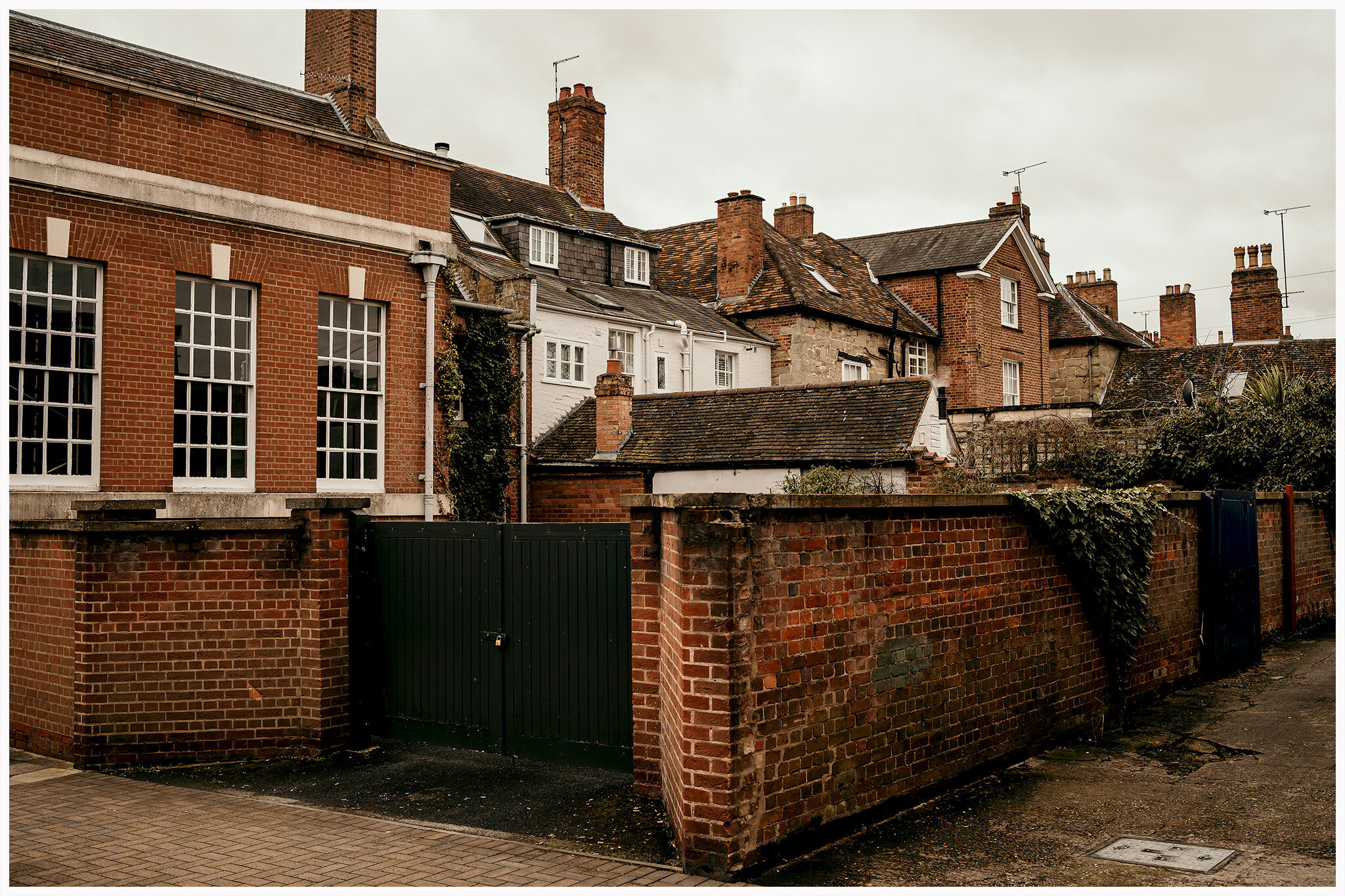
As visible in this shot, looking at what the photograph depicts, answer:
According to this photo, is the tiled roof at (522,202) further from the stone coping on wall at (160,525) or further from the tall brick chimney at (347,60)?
the stone coping on wall at (160,525)

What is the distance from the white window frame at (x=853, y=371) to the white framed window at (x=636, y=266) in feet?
19.9

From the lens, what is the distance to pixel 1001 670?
7.56 m

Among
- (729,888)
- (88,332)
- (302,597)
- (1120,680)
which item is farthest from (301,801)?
(88,332)

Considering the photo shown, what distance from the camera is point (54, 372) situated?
12.4m

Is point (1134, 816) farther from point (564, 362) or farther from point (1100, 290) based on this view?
point (1100, 290)

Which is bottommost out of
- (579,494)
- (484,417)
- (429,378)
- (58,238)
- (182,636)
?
(182,636)

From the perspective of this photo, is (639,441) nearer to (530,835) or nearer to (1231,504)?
(1231,504)

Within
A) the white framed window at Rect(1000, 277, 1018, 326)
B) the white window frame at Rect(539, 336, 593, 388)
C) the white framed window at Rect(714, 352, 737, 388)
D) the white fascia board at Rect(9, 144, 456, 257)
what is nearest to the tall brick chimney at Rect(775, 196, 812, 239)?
the white framed window at Rect(1000, 277, 1018, 326)

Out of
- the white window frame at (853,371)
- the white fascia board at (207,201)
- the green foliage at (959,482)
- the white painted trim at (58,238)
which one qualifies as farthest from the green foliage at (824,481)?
the white window frame at (853,371)

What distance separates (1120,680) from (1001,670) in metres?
2.23

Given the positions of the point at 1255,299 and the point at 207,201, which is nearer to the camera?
the point at 207,201

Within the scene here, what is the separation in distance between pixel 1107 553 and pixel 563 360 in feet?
50.7

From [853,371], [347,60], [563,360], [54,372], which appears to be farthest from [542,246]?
[54,372]

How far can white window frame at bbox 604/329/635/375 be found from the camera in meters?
24.3
